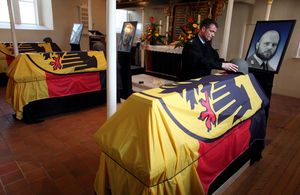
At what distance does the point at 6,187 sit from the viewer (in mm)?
1720

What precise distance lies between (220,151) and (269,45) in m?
1.71

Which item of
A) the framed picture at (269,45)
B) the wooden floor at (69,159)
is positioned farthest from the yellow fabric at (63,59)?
the framed picture at (269,45)

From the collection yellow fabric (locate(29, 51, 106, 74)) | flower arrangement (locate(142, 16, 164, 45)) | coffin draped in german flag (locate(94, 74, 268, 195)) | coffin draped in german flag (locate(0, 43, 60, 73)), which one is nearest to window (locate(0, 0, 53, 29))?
coffin draped in german flag (locate(0, 43, 60, 73))

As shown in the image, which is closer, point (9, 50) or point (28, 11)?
point (9, 50)

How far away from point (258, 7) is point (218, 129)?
4.87 metres

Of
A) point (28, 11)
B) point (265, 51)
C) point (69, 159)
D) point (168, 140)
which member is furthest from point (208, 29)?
point (28, 11)

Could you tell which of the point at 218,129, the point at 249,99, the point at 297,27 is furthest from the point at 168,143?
the point at 297,27

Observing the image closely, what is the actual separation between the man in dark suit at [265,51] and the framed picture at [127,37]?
5.85ft

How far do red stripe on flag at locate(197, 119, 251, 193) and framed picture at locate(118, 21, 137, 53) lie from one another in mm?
2294

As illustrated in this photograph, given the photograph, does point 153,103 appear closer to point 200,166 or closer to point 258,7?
point 200,166

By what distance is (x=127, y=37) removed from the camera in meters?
3.45

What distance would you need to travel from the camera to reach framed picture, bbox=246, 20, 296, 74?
7.56 ft

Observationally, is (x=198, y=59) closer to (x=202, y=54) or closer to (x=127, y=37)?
(x=202, y=54)

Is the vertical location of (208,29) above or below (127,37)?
above
